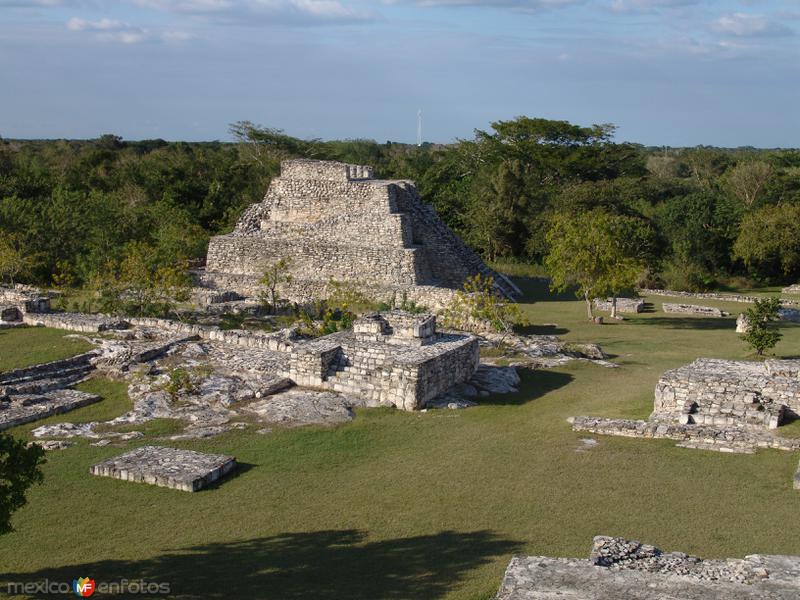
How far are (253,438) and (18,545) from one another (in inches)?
156

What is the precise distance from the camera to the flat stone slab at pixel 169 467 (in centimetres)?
1031

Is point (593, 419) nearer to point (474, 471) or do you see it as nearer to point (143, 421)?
point (474, 471)

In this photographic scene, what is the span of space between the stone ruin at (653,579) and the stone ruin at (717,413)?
4605 millimetres

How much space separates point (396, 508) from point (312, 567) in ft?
5.82

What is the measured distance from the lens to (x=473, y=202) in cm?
3600

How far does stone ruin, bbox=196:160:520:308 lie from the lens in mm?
24359

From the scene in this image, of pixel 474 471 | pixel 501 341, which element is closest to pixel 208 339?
pixel 501 341

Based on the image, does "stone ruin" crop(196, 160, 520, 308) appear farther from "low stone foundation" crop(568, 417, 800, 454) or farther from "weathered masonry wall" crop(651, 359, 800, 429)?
"low stone foundation" crop(568, 417, 800, 454)

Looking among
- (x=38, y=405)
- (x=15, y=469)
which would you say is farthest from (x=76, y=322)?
(x=15, y=469)

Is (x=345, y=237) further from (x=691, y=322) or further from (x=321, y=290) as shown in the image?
(x=691, y=322)

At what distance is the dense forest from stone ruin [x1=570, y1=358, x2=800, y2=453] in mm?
13395

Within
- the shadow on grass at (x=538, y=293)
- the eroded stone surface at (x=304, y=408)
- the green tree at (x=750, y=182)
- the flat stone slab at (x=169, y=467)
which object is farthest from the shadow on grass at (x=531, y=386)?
the green tree at (x=750, y=182)

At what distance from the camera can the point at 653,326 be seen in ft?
73.7

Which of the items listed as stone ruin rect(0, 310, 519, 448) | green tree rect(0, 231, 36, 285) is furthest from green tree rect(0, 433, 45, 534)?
green tree rect(0, 231, 36, 285)
